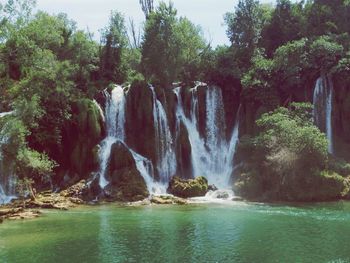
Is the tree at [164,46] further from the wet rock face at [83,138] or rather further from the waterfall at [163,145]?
the wet rock face at [83,138]

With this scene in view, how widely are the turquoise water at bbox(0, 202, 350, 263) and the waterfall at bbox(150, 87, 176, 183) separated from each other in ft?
32.6

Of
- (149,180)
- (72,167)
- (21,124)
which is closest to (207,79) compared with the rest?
(149,180)

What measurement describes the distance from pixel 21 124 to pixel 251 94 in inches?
907

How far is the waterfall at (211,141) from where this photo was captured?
45.7 meters

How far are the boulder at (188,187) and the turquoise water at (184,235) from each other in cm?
500

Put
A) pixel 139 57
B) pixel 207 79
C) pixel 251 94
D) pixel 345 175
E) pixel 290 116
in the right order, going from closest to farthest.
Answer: pixel 345 175 < pixel 290 116 < pixel 251 94 < pixel 207 79 < pixel 139 57

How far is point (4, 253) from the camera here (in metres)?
22.4

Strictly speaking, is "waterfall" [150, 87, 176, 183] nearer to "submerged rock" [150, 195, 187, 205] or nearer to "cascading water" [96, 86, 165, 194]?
"cascading water" [96, 86, 165, 194]

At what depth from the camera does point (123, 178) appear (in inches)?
1602

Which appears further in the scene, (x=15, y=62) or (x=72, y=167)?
(x=72, y=167)

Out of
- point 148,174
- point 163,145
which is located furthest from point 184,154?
point 148,174

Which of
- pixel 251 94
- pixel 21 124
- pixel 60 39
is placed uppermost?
pixel 60 39

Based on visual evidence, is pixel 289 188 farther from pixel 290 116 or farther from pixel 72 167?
pixel 72 167

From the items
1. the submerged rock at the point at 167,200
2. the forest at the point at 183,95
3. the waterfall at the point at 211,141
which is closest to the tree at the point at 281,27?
the forest at the point at 183,95
